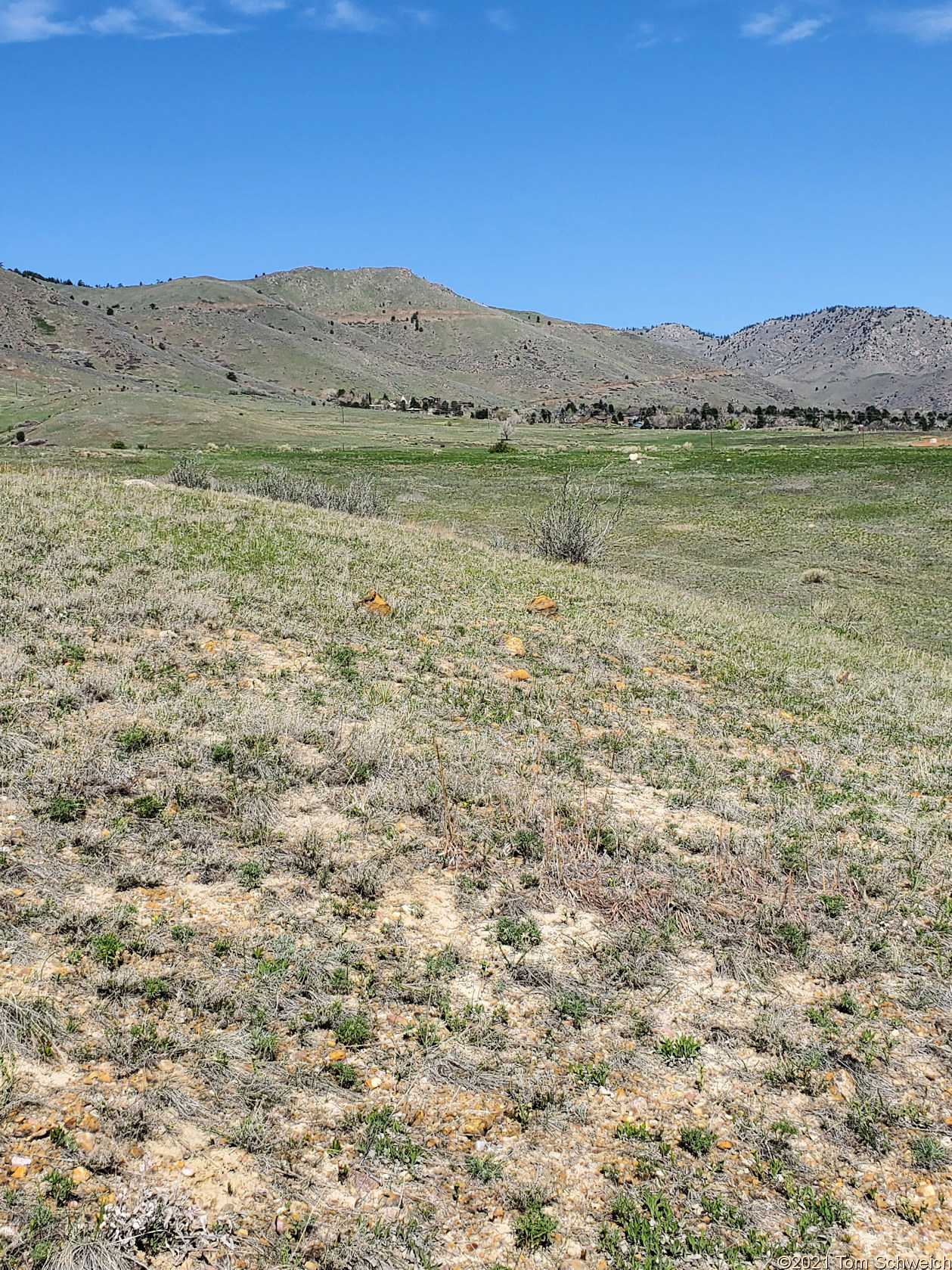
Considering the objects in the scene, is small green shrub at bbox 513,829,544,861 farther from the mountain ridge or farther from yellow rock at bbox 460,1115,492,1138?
the mountain ridge

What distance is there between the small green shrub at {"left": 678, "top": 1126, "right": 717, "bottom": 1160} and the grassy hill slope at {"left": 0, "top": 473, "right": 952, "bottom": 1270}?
0.04 m

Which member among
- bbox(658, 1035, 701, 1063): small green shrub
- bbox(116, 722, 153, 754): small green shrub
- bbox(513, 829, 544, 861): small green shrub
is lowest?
bbox(658, 1035, 701, 1063): small green shrub

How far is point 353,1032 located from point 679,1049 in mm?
1748

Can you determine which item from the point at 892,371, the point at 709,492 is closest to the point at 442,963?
the point at 709,492

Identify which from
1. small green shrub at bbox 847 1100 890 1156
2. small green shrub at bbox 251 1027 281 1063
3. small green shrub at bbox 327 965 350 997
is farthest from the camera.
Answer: small green shrub at bbox 327 965 350 997

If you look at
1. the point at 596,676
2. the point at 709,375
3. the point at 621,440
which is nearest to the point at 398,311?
the point at 709,375

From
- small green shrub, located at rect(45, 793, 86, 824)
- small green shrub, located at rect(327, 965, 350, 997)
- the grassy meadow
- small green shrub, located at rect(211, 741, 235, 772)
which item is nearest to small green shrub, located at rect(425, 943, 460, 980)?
small green shrub, located at rect(327, 965, 350, 997)

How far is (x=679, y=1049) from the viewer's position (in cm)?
433

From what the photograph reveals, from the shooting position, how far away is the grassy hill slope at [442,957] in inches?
133

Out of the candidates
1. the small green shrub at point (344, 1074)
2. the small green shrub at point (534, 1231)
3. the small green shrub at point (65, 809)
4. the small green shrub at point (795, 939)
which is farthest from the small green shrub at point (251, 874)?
the small green shrub at point (795, 939)

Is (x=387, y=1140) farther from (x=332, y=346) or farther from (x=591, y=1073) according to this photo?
(x=332, y=346)

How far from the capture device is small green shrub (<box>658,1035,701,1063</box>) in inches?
169

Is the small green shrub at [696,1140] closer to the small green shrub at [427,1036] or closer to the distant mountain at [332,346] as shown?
the small green shrub at [427,1036]

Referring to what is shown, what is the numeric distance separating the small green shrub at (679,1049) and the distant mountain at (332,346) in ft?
302
